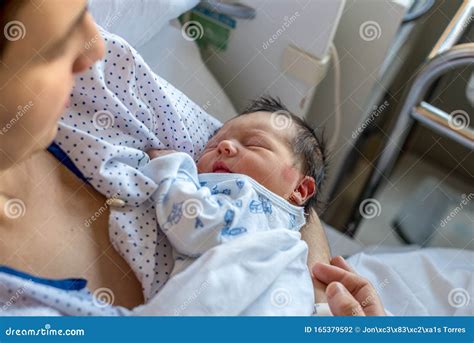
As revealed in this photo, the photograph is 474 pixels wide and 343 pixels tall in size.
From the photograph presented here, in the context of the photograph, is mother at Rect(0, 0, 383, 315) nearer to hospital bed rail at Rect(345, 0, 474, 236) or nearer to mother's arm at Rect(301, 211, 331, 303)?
mother's arm at Rect(301, 211, 331, 303)

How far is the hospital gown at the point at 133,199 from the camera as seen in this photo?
69cm

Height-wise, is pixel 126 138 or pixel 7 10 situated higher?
pixel 7 10

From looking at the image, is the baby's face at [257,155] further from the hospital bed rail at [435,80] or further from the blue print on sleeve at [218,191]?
the hospital bed rail at [435,80]

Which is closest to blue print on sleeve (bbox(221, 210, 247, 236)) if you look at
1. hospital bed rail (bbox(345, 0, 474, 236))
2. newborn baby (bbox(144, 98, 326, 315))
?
newborn baby (bbox(144, 98, 326, 315))

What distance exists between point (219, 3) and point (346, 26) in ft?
1.07

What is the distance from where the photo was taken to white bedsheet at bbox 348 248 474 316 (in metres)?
1.08

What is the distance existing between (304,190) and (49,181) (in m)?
0.42

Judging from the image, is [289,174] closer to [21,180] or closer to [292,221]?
[292,221]

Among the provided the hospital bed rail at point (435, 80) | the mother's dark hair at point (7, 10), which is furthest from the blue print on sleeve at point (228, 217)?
the hospital bed rail at point (435, 80)

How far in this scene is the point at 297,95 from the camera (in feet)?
4.27

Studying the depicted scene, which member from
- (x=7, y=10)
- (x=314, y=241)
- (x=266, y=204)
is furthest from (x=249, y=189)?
(x=7, y=10)

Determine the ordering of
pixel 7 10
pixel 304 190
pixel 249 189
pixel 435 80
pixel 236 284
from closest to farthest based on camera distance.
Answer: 1. pixel 7 10
2. pixel 236 284
3. pixel 249 189
4. pixel 304 190
5. pixel 435 80

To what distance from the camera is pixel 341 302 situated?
0.80 metres

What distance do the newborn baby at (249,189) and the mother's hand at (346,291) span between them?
0.04 meters
